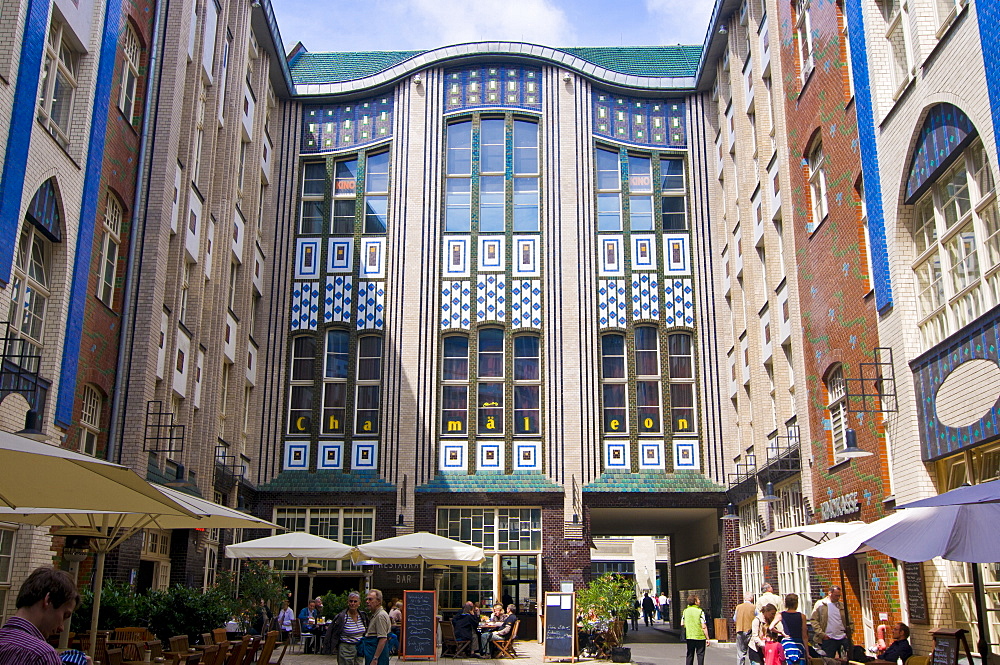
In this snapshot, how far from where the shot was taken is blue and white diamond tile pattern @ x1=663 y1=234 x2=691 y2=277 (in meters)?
28.8

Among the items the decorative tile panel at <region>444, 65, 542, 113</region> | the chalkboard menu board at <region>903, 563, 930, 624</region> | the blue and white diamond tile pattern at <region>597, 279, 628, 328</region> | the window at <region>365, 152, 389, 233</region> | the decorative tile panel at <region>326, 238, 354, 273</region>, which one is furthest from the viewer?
the decorative tile panel at <region>444, 65, 542, 113</region>

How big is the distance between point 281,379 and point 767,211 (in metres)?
14.5

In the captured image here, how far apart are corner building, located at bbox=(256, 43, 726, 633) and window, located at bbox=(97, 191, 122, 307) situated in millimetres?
10157

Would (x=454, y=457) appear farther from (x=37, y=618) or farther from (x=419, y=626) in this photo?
(x=37, y=618)

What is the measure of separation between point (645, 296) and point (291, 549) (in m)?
13.6

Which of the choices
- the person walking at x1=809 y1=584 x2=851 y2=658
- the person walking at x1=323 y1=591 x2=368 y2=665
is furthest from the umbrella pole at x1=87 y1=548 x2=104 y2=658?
the person walking at x1=809 y1=584 x2=851 y2=658

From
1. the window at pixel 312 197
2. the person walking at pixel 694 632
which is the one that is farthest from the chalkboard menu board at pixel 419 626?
the window at pixel 312 197

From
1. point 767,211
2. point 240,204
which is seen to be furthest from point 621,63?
point 240,204

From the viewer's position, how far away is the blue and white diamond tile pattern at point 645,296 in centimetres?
2827

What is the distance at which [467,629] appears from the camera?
62.5 feet

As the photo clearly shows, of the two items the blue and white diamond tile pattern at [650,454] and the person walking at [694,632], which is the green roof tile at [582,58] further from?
the person walking at [694,632]

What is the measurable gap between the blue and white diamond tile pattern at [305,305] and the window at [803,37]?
15.4m

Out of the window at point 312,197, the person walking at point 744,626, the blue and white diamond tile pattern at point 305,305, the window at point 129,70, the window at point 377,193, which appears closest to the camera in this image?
the person walking at point 744,626

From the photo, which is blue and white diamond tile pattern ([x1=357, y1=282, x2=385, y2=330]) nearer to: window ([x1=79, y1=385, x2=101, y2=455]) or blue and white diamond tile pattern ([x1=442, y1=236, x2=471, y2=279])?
blue and white diamond tile pattern ([x1=442, y1=236, x2=471, y2=279])
